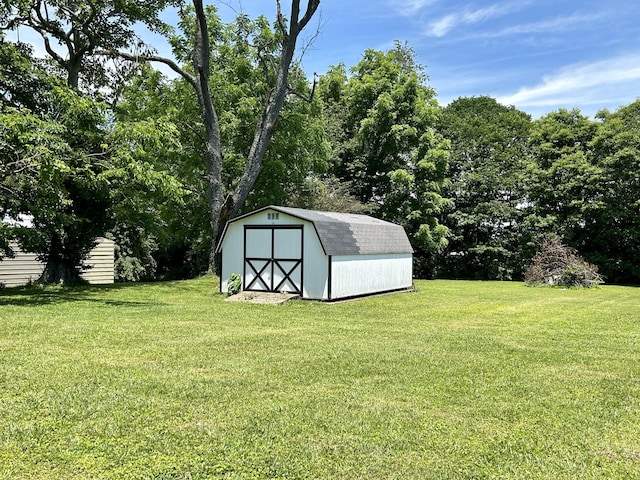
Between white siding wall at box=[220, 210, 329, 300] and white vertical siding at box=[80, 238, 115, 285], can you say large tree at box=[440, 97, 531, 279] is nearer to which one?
white siding wall at box=[220, 210, 329, 300]

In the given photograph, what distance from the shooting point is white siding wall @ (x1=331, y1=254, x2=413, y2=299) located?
14414 millimetres

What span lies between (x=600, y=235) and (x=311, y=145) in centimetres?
1501

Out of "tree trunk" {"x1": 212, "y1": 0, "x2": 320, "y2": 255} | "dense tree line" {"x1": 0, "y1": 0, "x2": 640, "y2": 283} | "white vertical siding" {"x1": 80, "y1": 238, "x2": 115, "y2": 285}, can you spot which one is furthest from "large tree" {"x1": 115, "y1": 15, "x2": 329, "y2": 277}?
"tree trunk" {"x1": 212, "y1": 0, "x2": 320, "y2": 255}

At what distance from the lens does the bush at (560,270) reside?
818 inches

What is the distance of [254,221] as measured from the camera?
1538 cm

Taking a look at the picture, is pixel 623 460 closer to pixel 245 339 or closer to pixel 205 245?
pixel 245 339

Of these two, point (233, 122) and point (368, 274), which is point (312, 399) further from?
point (233, 122)

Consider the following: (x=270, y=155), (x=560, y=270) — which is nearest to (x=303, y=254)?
(x=270, y=155)

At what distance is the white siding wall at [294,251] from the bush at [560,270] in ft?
39.3

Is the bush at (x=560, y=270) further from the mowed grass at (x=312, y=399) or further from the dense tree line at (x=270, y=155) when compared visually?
the mowed grass at (x=312, y=399)

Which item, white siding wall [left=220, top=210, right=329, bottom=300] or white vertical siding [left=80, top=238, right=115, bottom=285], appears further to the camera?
white vertical siding [left=80, top=238, right=115, bottom=285]

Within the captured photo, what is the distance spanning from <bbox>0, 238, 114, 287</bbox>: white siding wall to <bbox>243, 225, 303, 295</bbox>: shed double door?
7638 millimetres

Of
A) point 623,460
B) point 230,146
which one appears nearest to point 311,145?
point 230,146

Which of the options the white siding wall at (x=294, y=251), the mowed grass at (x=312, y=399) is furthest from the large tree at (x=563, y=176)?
the mowed grass at (x=312, y=399)
